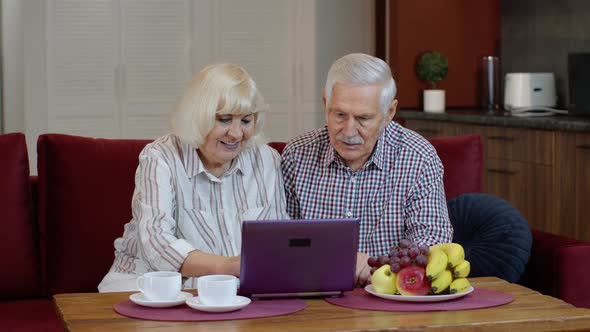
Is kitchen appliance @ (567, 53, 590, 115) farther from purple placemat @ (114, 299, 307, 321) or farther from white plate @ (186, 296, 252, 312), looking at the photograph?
white plate @ (186, 296, 252, 312)

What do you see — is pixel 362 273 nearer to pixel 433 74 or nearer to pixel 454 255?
pixel 454 255

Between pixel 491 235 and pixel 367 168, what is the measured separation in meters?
0.43

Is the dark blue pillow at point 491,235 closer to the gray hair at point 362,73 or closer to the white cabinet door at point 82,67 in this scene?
the gray hair at point 362,73

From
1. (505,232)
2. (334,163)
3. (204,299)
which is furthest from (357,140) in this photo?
(204,299)

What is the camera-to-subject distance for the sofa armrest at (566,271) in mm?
2793

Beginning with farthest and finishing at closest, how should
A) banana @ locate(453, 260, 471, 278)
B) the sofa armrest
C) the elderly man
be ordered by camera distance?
1. the sofa armrest
2. the elderly man
3. banana @ locate(453, 260, 471, 278)

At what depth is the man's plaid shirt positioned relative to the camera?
2.77 m

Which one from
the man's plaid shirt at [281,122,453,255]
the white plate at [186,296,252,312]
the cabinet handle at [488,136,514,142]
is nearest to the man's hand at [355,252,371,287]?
Result: the man's plaid shirt at [281,122,453,255]

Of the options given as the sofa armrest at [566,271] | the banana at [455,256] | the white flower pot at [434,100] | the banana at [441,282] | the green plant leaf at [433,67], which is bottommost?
the sofa armrest at [566,271]

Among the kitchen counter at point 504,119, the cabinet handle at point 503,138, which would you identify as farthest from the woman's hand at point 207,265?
the cabinet handle at point 503,138

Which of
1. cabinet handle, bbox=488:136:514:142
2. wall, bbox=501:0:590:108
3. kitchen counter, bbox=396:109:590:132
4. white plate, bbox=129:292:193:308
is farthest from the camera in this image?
wall, bbox=501:0:590:108

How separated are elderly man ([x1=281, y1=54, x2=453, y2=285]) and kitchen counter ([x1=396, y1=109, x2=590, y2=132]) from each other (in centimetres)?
193

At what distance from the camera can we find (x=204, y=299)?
2064mm

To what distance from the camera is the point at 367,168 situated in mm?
2826
